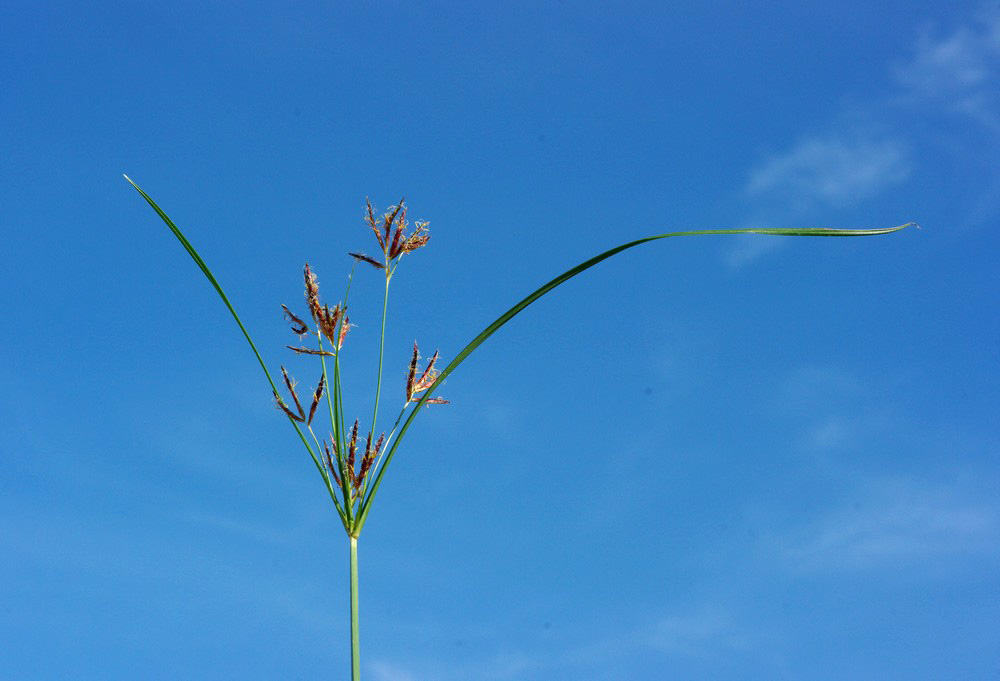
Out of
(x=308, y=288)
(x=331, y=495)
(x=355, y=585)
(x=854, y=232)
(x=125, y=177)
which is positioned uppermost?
(x=125, y=177)

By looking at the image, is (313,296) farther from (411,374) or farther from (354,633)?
(354,633)

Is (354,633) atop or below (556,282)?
below

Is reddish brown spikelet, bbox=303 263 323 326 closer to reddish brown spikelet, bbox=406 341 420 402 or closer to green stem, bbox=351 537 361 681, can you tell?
reddish brown spikelet, bbox=406 341 420 402

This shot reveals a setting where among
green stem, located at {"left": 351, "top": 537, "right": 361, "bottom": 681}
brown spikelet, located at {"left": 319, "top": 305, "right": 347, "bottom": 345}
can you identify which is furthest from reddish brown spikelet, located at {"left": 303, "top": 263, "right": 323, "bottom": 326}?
green stem, located at {"left": 351, "top": 537, "right": 361, "bottom": 681}

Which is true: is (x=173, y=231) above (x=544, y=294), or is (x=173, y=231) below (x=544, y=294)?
above

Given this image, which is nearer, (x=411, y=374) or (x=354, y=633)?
(x=354, y=633)

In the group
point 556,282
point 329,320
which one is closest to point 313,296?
point 329,320

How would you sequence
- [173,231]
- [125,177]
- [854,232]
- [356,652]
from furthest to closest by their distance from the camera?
1. [125,177]
2. [173,231]
3. [854,232]
4. [356,652]

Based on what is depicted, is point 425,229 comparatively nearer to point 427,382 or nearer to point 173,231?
point 427,382

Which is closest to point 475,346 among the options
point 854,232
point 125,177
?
point 854,232
